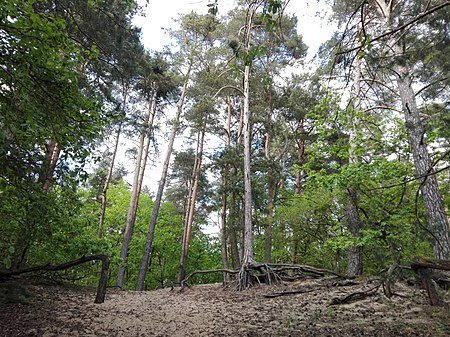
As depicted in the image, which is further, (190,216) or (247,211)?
(190,216)

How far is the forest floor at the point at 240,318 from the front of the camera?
359 cm

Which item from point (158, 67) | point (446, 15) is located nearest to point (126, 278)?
point (158, 67)

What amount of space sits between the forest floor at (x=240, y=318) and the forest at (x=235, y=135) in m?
0.78

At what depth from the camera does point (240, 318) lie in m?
4.91

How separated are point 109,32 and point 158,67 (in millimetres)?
5632

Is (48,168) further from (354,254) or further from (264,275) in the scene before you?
(354,254)

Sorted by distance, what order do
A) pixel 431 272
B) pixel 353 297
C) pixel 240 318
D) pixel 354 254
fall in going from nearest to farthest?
1. pixel 431 272
2. pixel 240 318
3. pixel 353 297
4. pixel 354 254

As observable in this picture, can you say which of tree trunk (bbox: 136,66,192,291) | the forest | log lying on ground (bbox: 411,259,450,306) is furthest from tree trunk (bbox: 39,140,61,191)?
tree trunk (bbox: 136,66,192,291)

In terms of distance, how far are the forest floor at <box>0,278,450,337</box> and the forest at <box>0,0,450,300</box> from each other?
78cm

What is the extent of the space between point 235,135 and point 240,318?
12186mm

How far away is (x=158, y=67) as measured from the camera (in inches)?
515

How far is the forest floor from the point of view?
359cm

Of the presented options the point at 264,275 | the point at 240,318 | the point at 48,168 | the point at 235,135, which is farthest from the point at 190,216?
the point at 48,168

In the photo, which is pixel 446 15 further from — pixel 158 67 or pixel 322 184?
pixel 158 67
